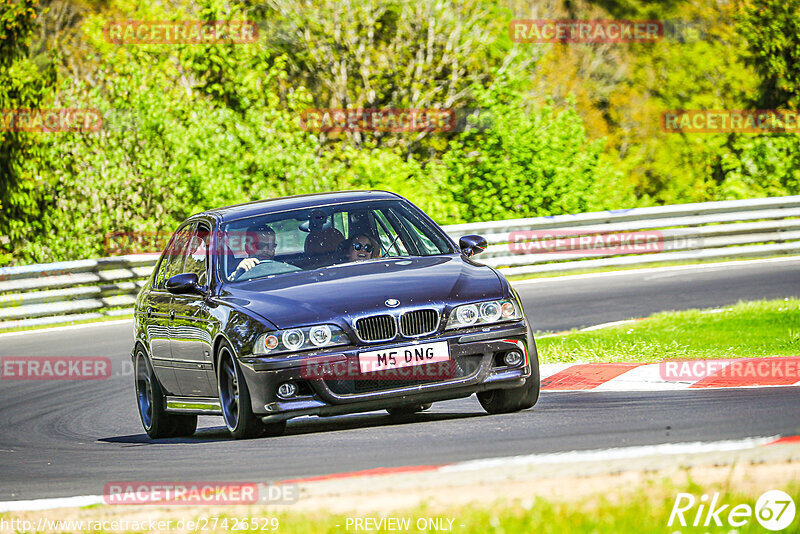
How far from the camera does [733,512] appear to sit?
14.8 ft

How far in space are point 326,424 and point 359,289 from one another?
4.61 ft

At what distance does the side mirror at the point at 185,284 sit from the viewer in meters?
8.66

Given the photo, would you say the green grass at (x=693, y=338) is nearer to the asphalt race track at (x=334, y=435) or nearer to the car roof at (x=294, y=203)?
the asphalt race track at (x=334, y=435)

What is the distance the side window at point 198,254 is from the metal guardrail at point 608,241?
10.4m

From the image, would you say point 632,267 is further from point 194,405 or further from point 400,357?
point 400,357

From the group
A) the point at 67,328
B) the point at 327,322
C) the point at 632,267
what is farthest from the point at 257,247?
the point at 632,267

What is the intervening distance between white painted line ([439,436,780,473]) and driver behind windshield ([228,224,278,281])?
9.95 ft

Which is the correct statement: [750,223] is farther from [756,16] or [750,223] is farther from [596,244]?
[756,16]

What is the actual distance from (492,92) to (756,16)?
25.0 ft

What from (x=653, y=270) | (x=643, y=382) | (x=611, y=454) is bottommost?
(x=653, y=270)

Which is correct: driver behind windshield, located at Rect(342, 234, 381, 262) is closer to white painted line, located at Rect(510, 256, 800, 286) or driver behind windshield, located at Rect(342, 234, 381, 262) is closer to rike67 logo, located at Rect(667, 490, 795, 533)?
rike67 logo, located at Rect(667, 490, 795, 533)

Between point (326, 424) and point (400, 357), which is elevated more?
point (400, 357)

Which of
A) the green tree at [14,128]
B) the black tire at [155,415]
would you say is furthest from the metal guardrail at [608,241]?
the black tire at [155,415]

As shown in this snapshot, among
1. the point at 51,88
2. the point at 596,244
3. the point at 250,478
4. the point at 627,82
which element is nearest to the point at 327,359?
the point at 250,478
